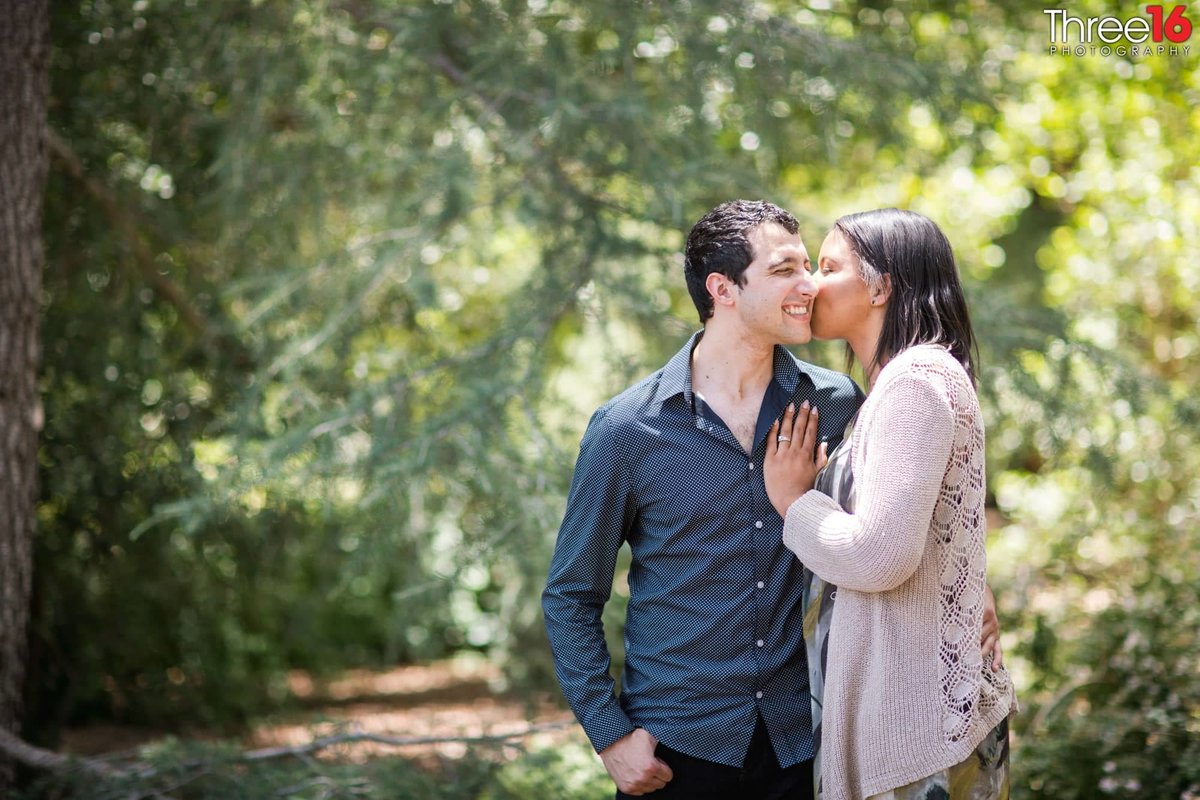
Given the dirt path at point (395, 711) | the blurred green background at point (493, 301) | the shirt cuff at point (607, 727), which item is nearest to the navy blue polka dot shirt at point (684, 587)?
the shirt cuff at point (607, 727)

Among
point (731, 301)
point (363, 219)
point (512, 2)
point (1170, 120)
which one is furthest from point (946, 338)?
point (1170, 120)

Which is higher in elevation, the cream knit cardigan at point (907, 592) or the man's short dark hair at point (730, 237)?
the man's short dark hair at point (730, 237)

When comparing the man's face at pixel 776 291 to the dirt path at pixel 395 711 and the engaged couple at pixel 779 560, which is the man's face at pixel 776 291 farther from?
the dirt path at pixel 395 711

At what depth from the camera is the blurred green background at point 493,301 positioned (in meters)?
3.64

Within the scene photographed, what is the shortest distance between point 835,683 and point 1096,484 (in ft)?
8.85

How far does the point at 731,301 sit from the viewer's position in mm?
2150

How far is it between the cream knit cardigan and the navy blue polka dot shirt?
14cm

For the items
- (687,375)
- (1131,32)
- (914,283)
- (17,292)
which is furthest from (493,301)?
(914,283)

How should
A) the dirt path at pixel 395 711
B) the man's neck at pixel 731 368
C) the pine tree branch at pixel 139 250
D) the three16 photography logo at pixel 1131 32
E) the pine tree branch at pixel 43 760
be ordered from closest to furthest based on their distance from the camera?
the man's neck at pixel 731 368
the pine tree branch at pixel 43 760
the three16 photography logo at pixel 1131 32
the pine tree branch at pixel 139 250
the dirt path at pixel 395 711

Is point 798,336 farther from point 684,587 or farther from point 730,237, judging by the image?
point 684,587

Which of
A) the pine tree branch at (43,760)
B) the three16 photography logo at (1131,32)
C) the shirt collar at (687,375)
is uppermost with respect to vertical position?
the three16 photography logo at (1131,32)

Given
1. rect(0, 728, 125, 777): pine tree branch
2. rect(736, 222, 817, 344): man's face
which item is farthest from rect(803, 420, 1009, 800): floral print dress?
rect(0, 728, 125, 777): pine tree branch

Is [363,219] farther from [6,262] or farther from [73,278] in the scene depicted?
[6,262]

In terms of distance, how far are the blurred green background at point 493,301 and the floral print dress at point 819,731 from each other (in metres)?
1.35
